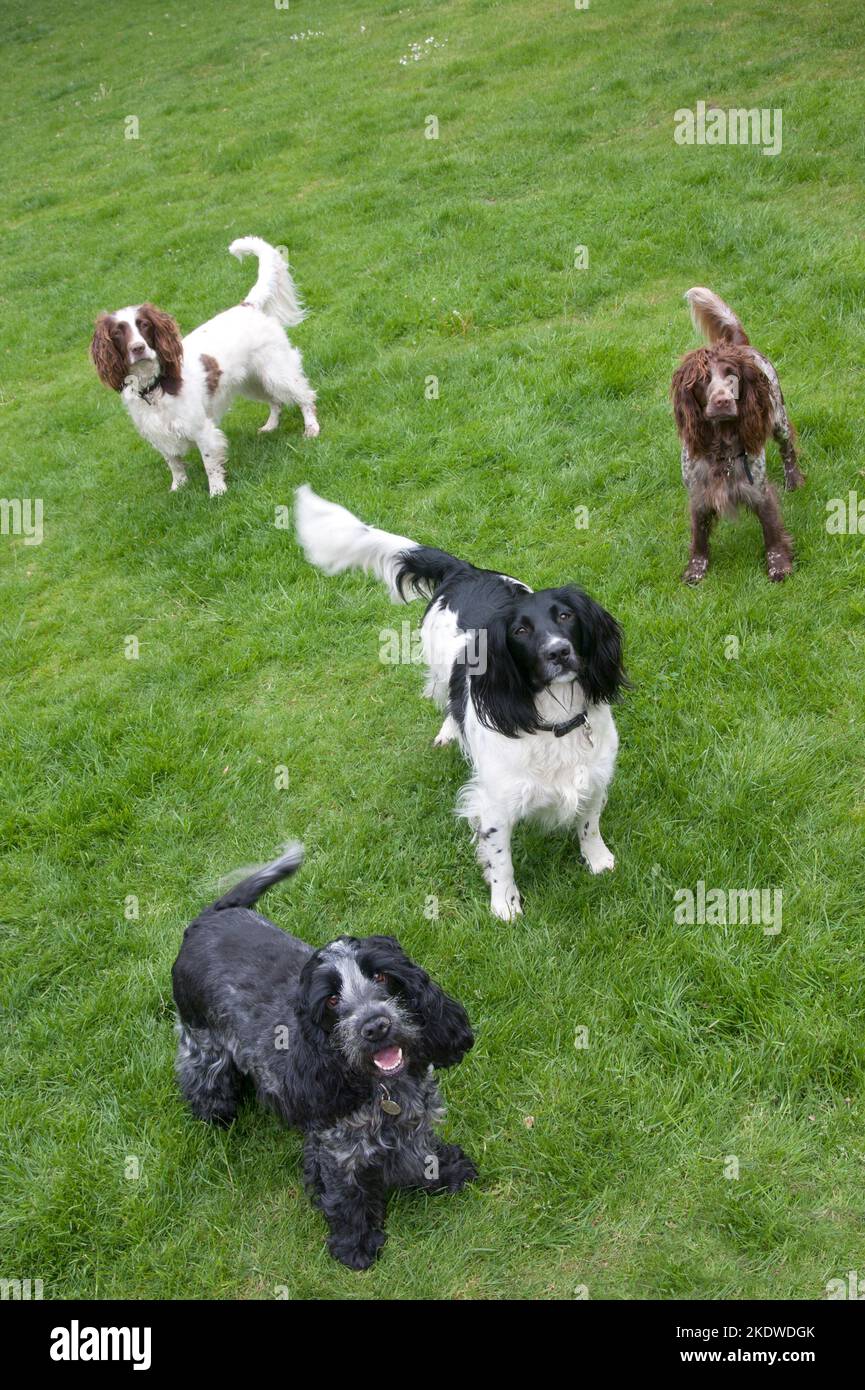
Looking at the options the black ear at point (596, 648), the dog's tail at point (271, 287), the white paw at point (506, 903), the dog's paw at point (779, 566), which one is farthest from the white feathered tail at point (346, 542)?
the dog's tail at point (271, 287)

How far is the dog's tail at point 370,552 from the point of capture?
4.30 metres

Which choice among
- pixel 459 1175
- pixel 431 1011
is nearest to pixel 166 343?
pixel 431 1011

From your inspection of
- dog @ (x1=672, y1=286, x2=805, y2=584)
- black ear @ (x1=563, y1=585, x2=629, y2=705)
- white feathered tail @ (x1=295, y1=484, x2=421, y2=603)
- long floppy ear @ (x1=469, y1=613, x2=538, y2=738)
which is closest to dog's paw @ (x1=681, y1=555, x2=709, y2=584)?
dog @ (x1=672, y1=286, x2=805, y2=584)

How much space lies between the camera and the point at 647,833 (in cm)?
374

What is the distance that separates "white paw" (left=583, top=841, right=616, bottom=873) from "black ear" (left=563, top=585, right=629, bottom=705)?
2.01 feet

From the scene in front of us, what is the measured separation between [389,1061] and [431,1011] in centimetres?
17

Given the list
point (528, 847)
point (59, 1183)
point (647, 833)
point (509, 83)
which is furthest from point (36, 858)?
point (509, 83)

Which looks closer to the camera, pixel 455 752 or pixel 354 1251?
pixel 354 1251

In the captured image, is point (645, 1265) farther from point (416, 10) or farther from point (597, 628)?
point (416, 10)

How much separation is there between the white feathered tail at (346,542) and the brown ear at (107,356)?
2.98 m

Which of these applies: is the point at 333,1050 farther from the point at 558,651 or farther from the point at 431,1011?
the point at 558,651

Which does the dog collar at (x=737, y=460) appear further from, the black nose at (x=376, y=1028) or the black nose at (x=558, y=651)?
the black nose at (x=376, y=1028)

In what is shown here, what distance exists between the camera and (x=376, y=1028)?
2.48m
